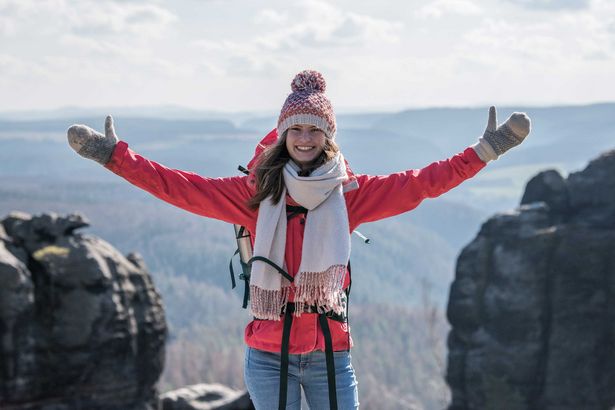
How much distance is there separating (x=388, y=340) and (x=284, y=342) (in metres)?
186

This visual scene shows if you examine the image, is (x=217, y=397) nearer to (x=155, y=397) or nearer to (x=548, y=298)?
(x=155, y=397)

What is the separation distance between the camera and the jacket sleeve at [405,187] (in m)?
6.82

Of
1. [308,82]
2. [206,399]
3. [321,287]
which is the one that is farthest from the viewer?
[206,399]

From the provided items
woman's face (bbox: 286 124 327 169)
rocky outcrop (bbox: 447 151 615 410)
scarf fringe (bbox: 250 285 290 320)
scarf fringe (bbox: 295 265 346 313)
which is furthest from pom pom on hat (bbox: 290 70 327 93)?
rocky outcrop (bbox: 447 151 615 410)

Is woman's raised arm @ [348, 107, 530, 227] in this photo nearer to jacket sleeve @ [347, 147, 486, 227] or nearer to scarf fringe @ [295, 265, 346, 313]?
jacket sleeve @ [347, 147, 486, 227]

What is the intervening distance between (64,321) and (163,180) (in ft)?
68.5

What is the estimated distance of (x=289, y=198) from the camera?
22.1ft

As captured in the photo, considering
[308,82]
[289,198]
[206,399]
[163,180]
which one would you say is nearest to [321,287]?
[289,198]

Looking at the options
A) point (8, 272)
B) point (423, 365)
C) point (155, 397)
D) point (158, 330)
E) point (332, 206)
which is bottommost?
point (423, 365)

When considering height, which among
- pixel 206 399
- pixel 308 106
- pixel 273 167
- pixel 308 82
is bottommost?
pixel 206 399

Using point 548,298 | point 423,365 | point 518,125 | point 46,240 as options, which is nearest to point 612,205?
point 548,298

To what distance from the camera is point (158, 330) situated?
29.0m

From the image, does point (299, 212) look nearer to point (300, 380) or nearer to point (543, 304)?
point (300, 380)

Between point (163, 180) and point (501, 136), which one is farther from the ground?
point (501, 136)
